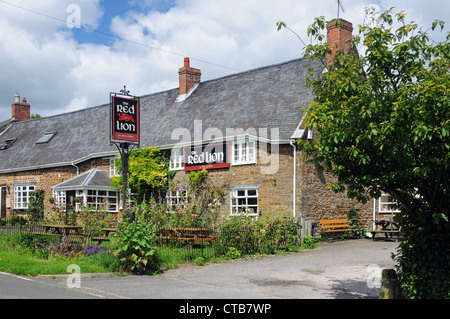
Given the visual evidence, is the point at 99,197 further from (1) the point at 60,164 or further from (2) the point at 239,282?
(2) the point at 239,282

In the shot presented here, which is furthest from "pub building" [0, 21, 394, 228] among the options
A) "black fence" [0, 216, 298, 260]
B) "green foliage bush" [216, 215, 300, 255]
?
"black fence" [0, 216, 298, 260]

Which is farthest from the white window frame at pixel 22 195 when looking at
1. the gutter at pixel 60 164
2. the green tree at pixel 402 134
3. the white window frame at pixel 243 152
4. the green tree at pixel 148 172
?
the green tree at pixel 402 134

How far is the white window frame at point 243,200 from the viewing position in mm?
20953

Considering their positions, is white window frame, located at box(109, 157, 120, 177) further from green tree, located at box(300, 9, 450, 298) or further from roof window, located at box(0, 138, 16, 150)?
green tree, located at box(300, 9, 450, 298)

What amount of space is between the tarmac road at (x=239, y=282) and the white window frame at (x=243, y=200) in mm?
5498

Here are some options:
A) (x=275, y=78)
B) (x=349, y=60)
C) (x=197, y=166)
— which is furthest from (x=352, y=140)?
(x=275, y=78)

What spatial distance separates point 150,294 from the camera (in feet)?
31.6

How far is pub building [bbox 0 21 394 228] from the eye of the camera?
20.5 metres

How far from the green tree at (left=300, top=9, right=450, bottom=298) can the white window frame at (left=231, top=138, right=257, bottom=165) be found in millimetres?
12405

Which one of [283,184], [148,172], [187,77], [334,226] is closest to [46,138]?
[187,77]

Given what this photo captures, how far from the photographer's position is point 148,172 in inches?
946

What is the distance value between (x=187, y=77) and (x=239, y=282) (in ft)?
62.3

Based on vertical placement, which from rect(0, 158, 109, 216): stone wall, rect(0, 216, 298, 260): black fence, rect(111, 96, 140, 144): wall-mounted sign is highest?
rect(111, 96, 140, 144): wall-mounted sign

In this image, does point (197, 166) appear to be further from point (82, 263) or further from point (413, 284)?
point (413, 284)
